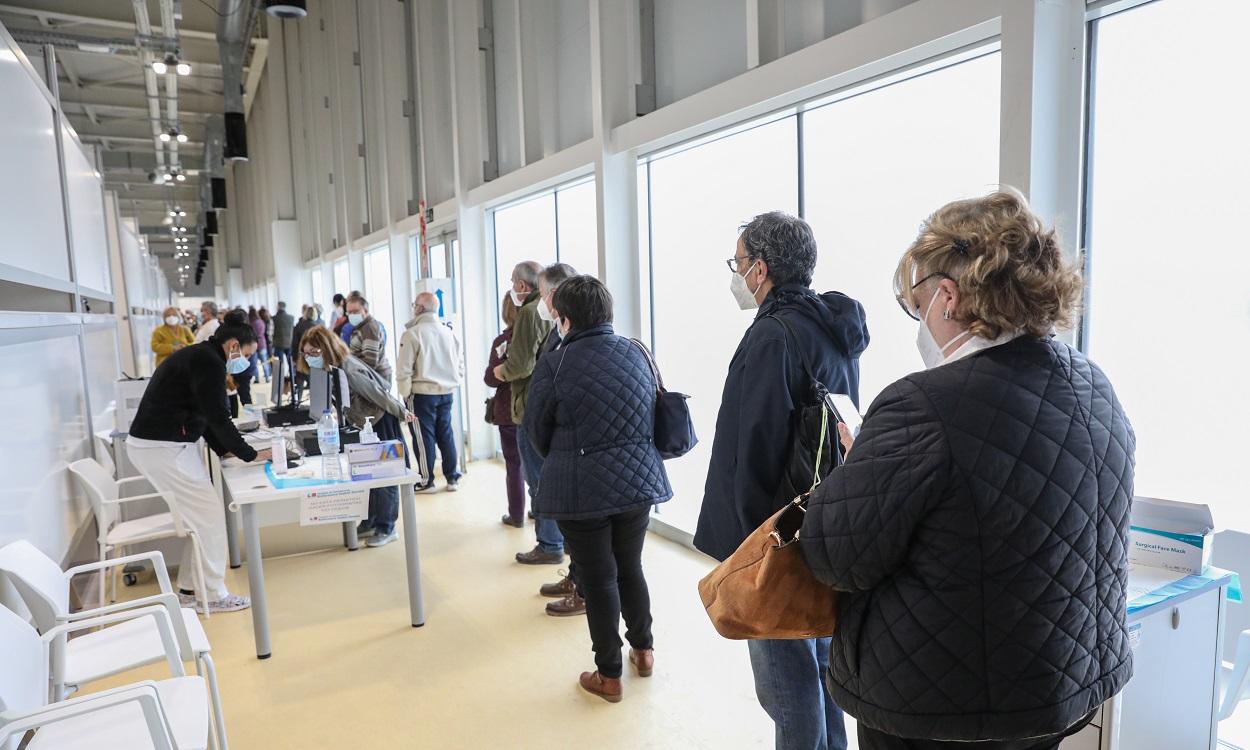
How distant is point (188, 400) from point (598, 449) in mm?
2311

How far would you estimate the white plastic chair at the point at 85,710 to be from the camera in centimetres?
162

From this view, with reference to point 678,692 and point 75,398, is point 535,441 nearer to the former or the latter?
point 678,692

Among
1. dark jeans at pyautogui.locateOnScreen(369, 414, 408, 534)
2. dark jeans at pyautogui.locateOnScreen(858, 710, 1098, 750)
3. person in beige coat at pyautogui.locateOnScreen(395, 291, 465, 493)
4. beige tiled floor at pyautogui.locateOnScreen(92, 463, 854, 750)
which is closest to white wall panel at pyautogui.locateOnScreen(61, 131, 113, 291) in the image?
person in beige coat at pyautogui.locateOnScreen(395, 291, 465, 493)

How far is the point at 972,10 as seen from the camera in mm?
2342

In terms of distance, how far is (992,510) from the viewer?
1021mm

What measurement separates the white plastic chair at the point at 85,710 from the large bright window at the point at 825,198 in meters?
2.35

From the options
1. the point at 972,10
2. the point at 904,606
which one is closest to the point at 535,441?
the point at 904,606

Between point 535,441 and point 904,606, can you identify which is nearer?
point 904,606

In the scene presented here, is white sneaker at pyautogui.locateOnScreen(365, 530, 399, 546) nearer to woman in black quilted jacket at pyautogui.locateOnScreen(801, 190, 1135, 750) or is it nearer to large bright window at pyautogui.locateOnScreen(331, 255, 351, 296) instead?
woman in black quilted jacket at pyautogui.locateOnScreen(801, 190, 1135, 750)

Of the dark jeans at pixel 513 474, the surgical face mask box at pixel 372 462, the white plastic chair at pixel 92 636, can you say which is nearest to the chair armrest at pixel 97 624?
the white plastic chair at pixel 92 636

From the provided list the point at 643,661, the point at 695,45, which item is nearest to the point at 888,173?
the point at 695,45

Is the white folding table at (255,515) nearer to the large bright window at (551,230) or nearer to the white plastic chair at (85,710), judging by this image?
the white plastic chair at (85,710)

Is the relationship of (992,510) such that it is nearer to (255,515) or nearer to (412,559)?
(412,559)

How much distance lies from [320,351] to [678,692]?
2758 mm
